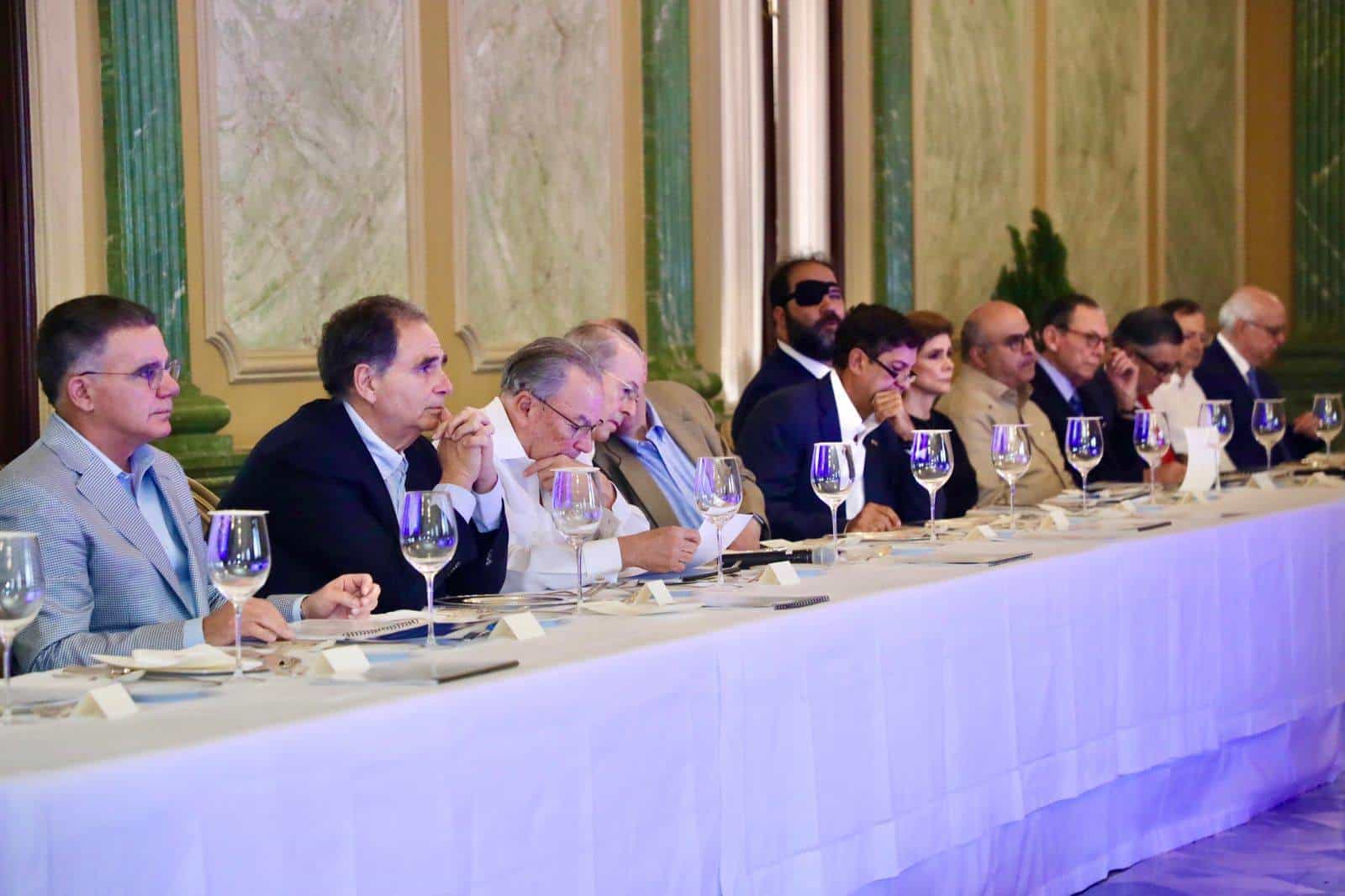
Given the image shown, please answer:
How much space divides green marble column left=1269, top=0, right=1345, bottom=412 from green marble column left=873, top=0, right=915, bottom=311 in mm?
3111

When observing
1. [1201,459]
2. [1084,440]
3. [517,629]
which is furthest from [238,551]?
[1201,459]

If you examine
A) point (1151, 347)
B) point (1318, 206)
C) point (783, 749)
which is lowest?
point (783, 749)

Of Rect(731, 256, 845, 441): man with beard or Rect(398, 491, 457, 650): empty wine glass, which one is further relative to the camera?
Rect(731, 256, 845, 441): man with beard

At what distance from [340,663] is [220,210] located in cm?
292

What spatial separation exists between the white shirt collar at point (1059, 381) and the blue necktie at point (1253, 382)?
1181 mm

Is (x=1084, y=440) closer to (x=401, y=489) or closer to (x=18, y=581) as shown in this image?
(x=401, y=489)

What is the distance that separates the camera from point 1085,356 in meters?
6.02

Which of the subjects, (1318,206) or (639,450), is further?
(1318,206)

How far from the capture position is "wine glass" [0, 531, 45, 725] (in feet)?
6.01

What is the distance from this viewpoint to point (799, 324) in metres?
5.82

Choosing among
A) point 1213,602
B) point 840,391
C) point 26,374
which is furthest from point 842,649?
point 26,374

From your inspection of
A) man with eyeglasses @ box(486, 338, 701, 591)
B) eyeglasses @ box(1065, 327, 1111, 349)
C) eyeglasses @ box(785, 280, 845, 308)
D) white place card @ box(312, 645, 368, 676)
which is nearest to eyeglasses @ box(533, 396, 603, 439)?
man with eyeglasses @ box(486, 338, 701, 591)

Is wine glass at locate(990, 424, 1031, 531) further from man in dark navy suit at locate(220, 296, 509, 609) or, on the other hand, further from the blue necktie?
the blue necktie

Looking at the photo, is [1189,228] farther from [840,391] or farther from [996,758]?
[996,758]
